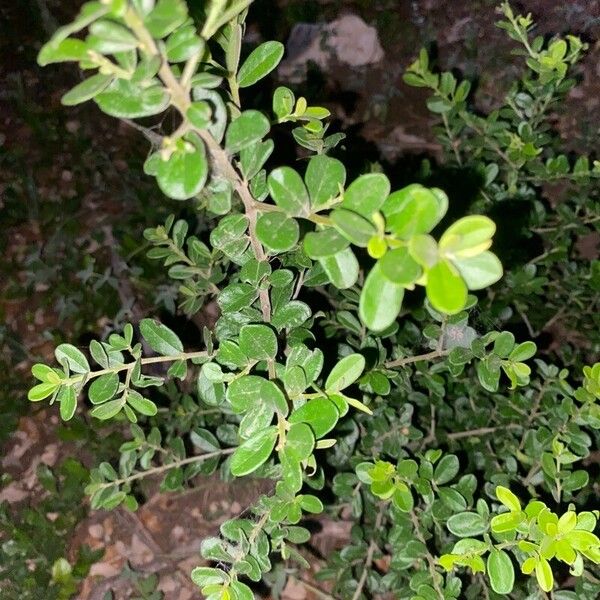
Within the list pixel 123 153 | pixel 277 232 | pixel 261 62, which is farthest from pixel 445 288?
pixel 123 153

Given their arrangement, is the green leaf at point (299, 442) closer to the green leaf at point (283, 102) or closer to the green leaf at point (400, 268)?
the green leaf at point (400, 268)

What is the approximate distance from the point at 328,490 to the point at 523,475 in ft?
1.62

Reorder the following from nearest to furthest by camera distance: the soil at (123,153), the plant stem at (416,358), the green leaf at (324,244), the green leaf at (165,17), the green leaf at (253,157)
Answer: the green leaf at (165,17) < the green leaf at (324,244) < the green leaf at (253,157) < the plant stem at (416,358) < the soil at (123,153)

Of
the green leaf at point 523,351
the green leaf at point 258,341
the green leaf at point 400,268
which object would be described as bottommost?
the green leaf at point 523,351

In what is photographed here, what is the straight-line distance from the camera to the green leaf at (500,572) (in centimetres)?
86

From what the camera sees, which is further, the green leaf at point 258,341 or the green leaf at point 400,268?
the green leaf at point 258,341

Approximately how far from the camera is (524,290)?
1570 mm

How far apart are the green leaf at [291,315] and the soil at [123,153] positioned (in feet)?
3.45

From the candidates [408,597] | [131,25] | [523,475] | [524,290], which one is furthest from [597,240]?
[131,25]

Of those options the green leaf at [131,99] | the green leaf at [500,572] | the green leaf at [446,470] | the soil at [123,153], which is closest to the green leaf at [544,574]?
the green leaf at [500,572]

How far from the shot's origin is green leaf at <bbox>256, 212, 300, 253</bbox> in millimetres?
622

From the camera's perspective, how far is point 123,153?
2570 millimetres

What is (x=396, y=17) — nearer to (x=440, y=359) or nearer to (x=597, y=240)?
(x=597, y=240)

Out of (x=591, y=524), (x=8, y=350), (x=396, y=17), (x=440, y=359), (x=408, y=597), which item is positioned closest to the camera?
(x=591, y=524)
